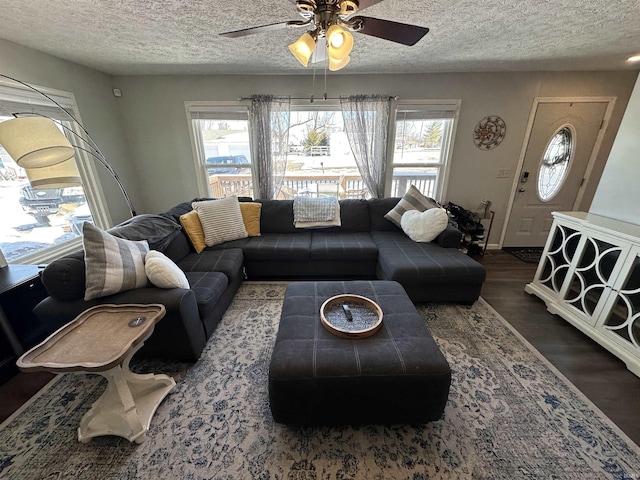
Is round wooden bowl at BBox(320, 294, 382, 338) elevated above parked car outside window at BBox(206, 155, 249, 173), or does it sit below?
below

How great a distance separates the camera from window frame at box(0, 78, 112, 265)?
207cm

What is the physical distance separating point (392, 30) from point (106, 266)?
7.01 ft

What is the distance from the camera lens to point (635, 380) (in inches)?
63.3

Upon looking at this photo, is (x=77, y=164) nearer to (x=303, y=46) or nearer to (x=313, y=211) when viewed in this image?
(x=313, y=211)

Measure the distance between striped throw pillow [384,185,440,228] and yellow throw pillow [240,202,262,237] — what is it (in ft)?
A: 5.37

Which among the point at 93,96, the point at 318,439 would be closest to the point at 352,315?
the point at 318,439

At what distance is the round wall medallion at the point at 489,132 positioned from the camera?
3.22 metres

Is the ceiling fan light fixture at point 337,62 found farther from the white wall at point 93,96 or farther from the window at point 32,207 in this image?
the white wall at point 93,96

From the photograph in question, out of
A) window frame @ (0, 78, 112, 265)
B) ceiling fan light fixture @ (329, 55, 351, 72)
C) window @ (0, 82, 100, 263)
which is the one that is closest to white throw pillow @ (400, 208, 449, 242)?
ceiling fan light fixture @ (329, 55, 351, 72)

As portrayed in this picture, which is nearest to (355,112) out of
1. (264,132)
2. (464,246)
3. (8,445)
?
(264,132)

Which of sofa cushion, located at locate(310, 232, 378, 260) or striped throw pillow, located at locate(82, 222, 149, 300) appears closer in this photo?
striped throw pillow, located at locate(82, 222, 149, 300)

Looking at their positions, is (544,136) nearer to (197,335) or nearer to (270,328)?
(270,328)

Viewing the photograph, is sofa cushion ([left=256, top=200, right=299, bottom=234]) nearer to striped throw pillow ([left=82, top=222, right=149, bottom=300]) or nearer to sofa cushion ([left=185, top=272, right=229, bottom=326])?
sofa cushion ([left=185, top=272, right=229, bottom=326])

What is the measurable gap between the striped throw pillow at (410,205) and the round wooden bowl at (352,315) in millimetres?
1606
